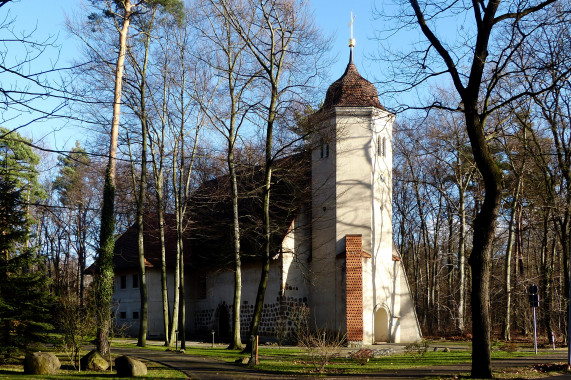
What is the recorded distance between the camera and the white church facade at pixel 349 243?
87.6ft

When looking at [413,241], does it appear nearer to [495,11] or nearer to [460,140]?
[460,140]

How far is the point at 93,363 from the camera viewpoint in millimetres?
16062

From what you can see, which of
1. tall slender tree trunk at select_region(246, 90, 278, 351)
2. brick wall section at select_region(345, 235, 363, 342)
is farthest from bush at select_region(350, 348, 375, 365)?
brick wall section at select_region(345, 235, 363, 342)

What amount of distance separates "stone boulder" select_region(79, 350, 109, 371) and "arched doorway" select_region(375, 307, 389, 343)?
1451 cm

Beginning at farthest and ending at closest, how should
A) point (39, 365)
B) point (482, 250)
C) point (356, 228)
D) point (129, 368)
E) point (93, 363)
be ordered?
1. point (356, 228)
2. point (93, 363)
3. point (39, 365)
4. point (129, 368)
5. point (482, 250)

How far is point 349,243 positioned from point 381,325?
4222mm

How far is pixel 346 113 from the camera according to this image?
27.9 meters

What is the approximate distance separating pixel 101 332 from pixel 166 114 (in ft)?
37.4

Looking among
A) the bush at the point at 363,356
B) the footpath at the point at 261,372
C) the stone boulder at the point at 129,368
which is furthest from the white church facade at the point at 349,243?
the stone boulder at the point at 129,368

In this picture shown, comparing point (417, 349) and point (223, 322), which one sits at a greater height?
point (417, 349)

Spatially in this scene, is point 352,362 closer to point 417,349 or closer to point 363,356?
point 363,356

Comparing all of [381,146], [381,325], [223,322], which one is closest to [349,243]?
[381,325]

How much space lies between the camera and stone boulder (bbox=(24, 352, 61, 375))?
14805 mm

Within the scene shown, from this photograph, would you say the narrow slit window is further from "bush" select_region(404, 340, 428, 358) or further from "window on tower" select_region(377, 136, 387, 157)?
"bush" select_region(404, 340, 428, 358)
